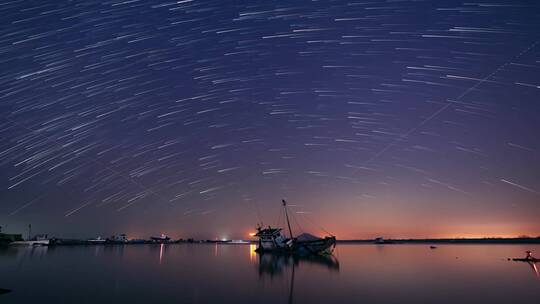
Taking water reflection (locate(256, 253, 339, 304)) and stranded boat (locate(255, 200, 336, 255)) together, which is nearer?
water reflection (locate(256, 253, 339, 304))

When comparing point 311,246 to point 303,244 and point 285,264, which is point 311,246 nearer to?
point 303,244

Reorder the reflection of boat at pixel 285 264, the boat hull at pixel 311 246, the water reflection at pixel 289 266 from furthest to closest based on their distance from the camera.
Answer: the boat hull at pixel 311 246, the reflection of boat at pixel 285 264, the water reflection at pixel 289 266

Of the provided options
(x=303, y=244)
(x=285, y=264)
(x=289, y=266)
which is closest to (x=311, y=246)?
(x=303, y=244)

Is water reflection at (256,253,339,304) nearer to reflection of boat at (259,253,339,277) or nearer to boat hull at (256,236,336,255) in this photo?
reflection of boat at (259,253,339,277)

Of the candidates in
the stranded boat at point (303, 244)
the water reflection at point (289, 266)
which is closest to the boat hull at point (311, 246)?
the stranded boat at point (303, 244)

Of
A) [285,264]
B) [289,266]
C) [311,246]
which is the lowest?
[285,264]

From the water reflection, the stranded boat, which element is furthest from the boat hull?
the water reflection

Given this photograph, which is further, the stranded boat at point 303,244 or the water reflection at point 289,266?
the stranded boat at point 303,244

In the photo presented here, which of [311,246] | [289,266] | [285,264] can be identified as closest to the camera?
[289,266]

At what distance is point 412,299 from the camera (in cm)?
2398

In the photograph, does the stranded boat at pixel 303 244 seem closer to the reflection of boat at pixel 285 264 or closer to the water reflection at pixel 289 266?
the reflection of boat at pixel 285 264

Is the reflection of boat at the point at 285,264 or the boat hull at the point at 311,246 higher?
the boat hull at the point at 311,246

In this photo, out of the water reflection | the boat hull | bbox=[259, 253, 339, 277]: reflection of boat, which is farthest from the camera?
the boat hull

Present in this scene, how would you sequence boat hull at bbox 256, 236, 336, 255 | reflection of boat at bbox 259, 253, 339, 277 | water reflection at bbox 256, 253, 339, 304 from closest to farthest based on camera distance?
1. water reflection at bbox 256, 253, 339, 304
2. reflection of boat at bbox 259, 253, 339, 277
3. boat hull at bbox 256, 236, 336, 255
